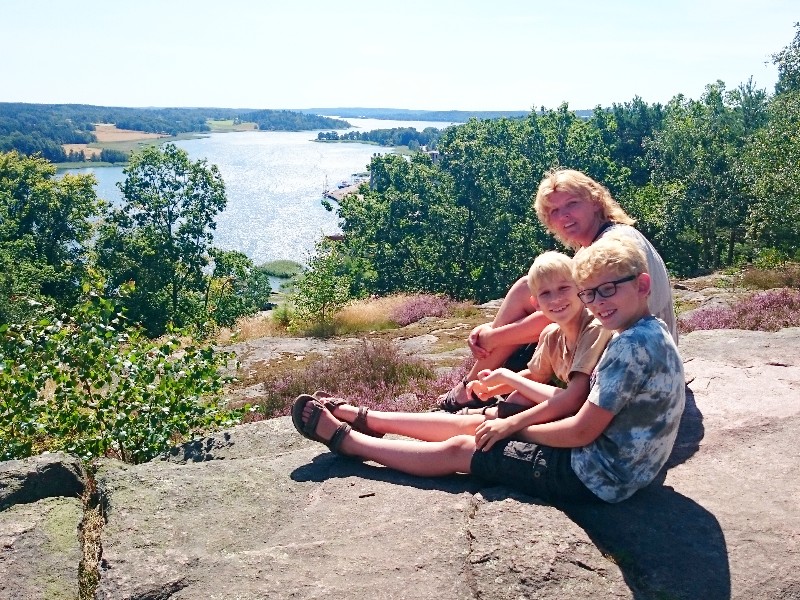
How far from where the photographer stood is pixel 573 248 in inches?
215

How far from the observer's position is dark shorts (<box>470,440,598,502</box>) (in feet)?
12.8

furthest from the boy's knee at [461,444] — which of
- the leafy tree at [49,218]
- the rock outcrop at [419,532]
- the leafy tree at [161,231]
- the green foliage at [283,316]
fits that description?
the leafy tree at [49,218]

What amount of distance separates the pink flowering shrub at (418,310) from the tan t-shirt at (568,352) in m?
10.5

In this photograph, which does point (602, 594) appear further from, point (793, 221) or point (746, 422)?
point (793, 221)

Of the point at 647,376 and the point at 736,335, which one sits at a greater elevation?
the point at 647,376

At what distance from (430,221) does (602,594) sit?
3300cm

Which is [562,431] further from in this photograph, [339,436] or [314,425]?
[314,425]

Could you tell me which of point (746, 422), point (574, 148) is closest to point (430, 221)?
point (574, 148)

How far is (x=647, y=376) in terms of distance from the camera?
139 inches

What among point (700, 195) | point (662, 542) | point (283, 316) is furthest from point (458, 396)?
point (700, 195)

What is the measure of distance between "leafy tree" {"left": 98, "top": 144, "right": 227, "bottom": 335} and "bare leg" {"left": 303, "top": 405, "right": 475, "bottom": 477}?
35.6m

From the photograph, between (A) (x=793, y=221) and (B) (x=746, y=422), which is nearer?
(B) (x=746, y=422)

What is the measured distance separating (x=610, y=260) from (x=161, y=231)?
39356 mm

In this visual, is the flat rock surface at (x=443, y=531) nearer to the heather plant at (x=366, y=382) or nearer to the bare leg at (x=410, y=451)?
the bare leg at (x=410, y=451)
